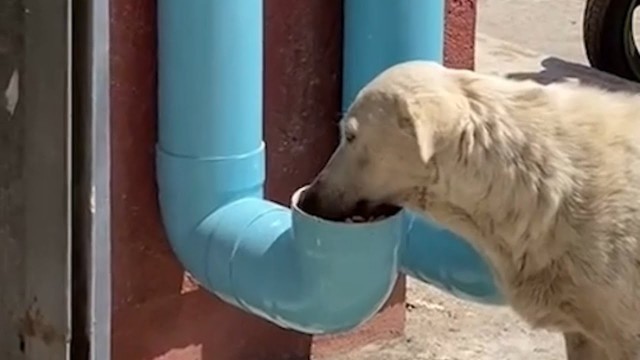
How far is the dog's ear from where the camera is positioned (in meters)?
2.61

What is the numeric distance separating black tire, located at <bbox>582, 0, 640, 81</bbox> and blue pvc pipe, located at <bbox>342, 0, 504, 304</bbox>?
278 cm

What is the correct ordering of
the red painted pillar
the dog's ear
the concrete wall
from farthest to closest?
the red painted pillar
the dog's ear
the concrete wall

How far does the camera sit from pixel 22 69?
228 cm

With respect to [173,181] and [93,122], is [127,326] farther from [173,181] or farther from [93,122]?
[93,122]

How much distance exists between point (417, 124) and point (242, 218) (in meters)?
0.61

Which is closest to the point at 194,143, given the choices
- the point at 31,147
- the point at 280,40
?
the point at 280,40

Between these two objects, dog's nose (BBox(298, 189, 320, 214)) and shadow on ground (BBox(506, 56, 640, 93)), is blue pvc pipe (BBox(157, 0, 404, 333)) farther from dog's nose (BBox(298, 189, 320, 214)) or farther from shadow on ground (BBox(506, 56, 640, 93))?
shadow on ground (BBox(506, 56, 640, 93))

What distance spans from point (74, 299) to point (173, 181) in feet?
2.78

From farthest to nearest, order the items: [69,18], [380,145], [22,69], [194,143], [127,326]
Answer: [127,326], [194,143], [380,145], [22,69], [69,18]

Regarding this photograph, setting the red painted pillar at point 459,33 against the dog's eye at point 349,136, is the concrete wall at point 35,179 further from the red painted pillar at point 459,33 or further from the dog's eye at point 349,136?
the red painted pillar at point 459,33

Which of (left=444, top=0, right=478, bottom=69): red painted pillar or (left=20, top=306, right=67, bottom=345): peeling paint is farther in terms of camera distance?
(left=444, top=0, right=478, bottom=69): red painted pillar

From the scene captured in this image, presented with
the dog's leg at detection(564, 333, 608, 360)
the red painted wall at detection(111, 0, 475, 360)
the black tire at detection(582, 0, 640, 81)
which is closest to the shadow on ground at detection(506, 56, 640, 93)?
the black tire at detection(582, 0, 640, 81)

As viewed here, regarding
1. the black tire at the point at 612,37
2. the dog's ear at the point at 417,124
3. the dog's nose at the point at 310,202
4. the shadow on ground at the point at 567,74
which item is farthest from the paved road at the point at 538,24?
the dog's ear at the point at 417,124

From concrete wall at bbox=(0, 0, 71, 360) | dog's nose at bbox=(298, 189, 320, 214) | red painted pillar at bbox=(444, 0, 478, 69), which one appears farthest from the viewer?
red painted pillar at bbox=(444, 0, 478, 69)
